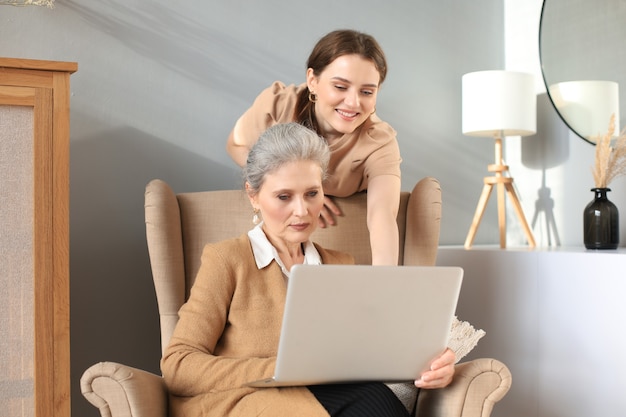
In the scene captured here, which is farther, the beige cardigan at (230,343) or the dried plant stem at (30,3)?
the dried plant stem at (30,3)

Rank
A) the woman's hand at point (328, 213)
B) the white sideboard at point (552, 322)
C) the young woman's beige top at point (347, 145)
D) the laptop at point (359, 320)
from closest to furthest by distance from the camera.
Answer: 1. the laptop at point (359, 320)
2. the young woman's beige top at point (347, 145)
3. the woman's hand at point (328, 213)
4. the white sideboard at point (552, 322)

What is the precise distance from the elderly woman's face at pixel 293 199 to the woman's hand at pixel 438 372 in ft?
1.49

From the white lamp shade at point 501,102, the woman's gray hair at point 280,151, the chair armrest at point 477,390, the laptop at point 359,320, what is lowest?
the chair armrest at point 477,390

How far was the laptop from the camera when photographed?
1.40m

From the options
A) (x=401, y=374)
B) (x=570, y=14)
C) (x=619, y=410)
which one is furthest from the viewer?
(x=570, y=14)

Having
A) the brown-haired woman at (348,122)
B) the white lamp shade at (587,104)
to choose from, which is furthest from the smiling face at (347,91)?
the white lamp shade at (587,104)

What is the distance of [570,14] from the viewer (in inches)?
124

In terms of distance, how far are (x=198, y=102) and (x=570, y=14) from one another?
5.43 feet

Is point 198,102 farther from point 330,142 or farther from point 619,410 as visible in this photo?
point 619,410

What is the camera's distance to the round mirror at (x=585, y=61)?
9.89 feet

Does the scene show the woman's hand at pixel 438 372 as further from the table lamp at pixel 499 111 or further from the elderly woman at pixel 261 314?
the table lamp at pixel 499 111

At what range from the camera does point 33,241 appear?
6.07 feet

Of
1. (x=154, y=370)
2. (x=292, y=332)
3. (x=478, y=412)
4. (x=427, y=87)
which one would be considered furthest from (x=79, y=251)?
(x=427, y=87)

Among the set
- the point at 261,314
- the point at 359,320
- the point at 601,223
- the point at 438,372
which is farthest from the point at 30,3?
the point at 601,223
